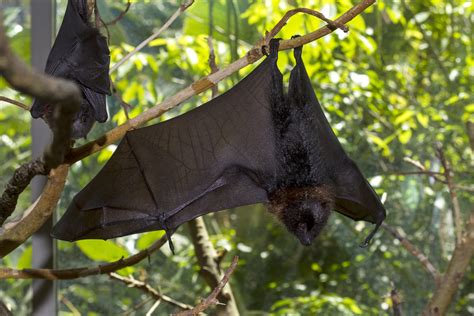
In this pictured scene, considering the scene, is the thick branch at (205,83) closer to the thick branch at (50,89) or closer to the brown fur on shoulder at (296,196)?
the brown fur on shoulder at (296,196)

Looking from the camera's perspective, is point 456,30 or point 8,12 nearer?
point 8,12

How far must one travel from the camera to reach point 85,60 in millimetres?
1488

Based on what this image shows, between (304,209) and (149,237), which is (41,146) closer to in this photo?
(149,237)

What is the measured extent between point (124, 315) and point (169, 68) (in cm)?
99

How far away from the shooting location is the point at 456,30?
284 cm

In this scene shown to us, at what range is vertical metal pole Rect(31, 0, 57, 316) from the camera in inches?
96.0

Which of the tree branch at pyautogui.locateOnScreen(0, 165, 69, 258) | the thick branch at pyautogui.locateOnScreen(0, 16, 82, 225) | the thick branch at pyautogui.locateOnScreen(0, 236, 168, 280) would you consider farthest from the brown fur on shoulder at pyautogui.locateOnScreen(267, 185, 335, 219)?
the thick branch at pyautogui.locateOnScreen(0, 16, 82, 225)

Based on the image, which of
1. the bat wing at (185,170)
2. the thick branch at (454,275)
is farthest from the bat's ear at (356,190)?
the thick branch at (454,275)

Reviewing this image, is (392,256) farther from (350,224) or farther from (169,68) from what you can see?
(169,68)

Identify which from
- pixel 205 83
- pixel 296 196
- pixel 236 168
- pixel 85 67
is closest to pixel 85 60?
pixel 85 67

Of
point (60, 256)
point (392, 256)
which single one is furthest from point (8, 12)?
point (392, 256)

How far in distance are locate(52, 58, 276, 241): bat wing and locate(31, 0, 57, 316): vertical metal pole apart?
2.80ft

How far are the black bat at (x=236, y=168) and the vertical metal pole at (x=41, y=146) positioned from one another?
33.8 inches

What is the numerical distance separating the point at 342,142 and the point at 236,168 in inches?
42.2
